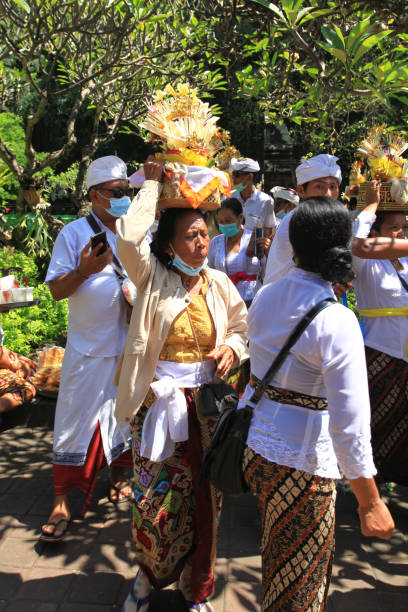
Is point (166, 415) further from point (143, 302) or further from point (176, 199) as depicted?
point (176, 199)

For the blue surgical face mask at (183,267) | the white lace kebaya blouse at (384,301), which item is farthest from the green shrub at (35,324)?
the white lace kebaya blouse at (384,301)

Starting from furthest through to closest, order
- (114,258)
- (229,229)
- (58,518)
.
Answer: (229,229), (114,258), (58,518)

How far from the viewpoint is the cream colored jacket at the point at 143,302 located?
237 cm

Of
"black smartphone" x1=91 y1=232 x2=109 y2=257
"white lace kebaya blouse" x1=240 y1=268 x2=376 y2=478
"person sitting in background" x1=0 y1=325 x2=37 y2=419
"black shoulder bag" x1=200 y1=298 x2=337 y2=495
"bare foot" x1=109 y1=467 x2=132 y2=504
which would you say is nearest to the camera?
"white lace kebaya blouse" x1=240 y1=268 x2=376 y2=478

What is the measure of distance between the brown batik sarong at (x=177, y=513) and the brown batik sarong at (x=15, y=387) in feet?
7.31

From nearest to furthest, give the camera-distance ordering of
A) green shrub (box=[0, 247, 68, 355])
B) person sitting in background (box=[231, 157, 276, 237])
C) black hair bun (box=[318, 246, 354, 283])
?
black hair bun (box=[318, 246, 354, 283])
person sitting in background (box=[231, 157, 276, 237])
green shrub (box=[0, 247, 68, 355])

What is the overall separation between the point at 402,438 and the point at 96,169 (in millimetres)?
2648

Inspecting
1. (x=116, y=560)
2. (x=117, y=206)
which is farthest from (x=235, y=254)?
(x=116, y=560)

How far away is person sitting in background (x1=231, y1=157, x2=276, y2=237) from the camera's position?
5469mm

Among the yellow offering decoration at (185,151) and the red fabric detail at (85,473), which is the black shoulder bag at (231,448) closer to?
the yellow offering decoration at (185,151)

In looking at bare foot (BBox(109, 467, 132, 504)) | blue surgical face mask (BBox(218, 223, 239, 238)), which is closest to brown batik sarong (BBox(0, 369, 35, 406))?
bare foot (BBox(109, 467, 132, 504))

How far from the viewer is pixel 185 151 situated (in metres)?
2.54

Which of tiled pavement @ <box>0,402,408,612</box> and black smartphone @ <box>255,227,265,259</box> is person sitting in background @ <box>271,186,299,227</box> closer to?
black smartphone @ <box>255,227,265,259</box>

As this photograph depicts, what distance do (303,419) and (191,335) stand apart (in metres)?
0.86
